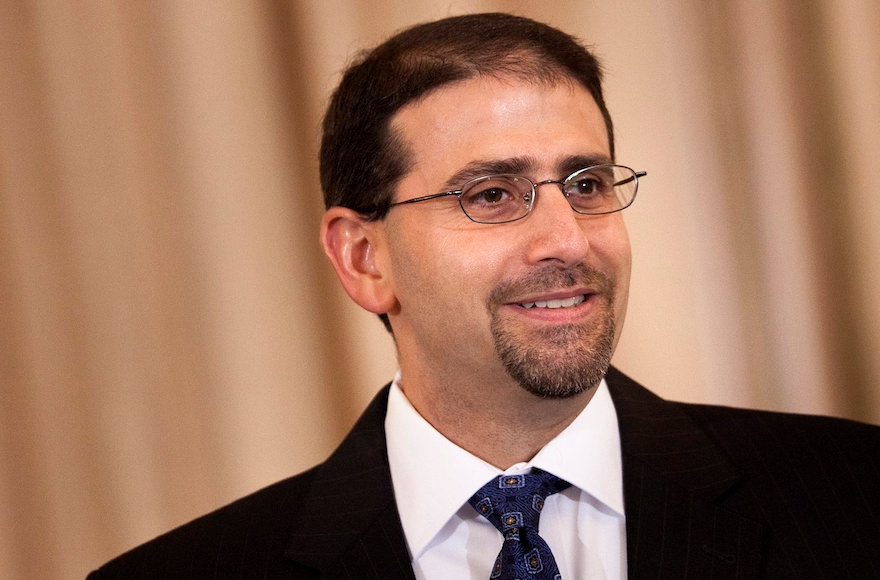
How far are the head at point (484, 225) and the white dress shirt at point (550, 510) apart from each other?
15 cm

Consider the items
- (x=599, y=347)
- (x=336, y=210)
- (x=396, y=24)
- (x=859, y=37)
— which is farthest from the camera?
(x=396, y=24)

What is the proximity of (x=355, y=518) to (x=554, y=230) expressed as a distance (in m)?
0.71

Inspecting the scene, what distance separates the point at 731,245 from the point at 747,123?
0.33 metres

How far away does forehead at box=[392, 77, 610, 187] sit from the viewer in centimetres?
200

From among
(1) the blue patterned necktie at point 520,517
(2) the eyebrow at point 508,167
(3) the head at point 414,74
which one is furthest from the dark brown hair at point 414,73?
(1) the blue patterned necktie at point 520,517

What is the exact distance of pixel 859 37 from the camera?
272 centimetres

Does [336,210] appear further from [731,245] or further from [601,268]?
[731,245]

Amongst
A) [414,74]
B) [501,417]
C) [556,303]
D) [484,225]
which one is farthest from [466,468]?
[414,74]

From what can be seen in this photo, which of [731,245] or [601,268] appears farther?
[731,245]

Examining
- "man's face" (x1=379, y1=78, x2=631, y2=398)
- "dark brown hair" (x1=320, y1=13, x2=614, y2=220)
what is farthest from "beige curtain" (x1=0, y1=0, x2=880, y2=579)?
"man's face" (x1=379, y1=78, x2=631, y2=398)

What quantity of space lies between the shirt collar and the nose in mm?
351

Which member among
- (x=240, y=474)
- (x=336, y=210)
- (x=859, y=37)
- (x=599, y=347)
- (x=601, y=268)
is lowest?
(x=240, y=474)

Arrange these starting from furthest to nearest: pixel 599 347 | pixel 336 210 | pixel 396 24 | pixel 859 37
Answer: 1. pixel 396 24
2. pixel 859 37
3. pixel 336 210
4. pixel 599 347

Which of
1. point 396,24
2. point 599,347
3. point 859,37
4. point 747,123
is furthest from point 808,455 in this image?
point 396,24
